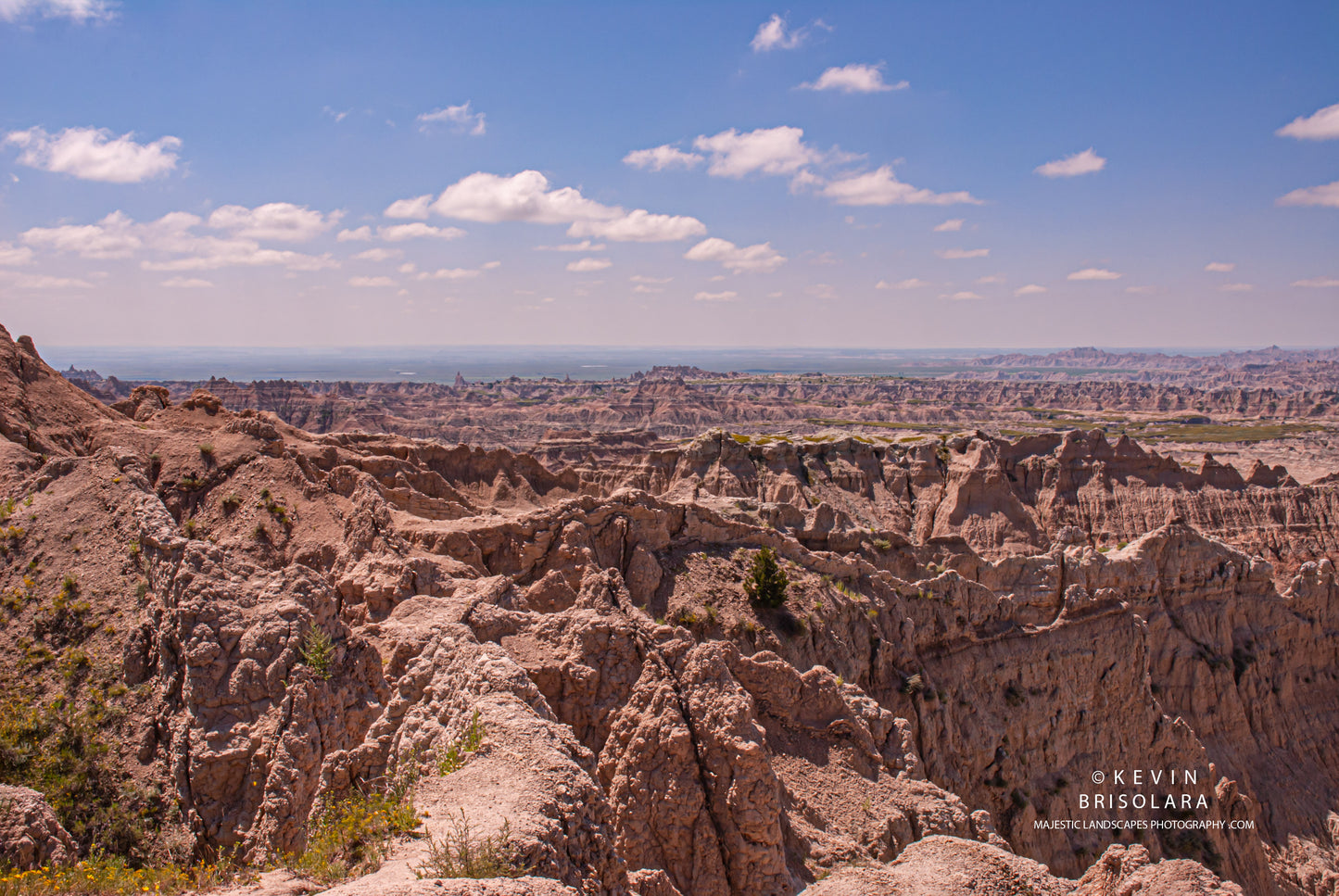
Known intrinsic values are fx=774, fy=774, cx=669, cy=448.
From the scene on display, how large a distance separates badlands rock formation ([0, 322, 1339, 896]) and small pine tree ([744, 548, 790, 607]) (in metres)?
0.42

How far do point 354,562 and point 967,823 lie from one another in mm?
12746

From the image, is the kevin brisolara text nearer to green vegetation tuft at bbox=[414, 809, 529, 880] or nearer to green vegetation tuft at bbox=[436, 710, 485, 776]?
green vegetation tuft at bbox=[436, 710, 485, 776]

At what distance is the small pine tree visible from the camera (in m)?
20.7

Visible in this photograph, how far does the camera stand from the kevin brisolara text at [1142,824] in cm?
2184

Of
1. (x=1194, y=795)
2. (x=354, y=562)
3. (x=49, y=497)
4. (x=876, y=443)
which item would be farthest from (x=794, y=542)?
(x=876, y=443)

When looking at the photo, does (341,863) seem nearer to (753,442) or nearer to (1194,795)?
(1194,795)

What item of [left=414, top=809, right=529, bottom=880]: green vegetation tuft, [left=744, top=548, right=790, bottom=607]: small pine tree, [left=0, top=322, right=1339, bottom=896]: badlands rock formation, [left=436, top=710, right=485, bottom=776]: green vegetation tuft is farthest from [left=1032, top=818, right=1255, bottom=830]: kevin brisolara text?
[left=414, top=809, right=529, bottom=880]: green vegetation tuft

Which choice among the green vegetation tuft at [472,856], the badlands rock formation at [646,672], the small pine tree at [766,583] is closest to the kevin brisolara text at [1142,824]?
the badlands rock formation at [646,672]

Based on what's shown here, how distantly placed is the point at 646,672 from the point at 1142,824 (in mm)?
20362

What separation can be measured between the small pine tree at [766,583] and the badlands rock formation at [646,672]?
417 mm

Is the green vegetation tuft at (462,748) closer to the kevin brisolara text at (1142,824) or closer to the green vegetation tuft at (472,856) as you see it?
the green vegetation tuft at (472,856)

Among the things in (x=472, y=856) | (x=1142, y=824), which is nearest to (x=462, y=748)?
(x=472, y=856)

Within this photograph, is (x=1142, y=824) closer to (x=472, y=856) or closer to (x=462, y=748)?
(x=462, y=748)

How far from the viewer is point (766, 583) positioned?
2075cm
